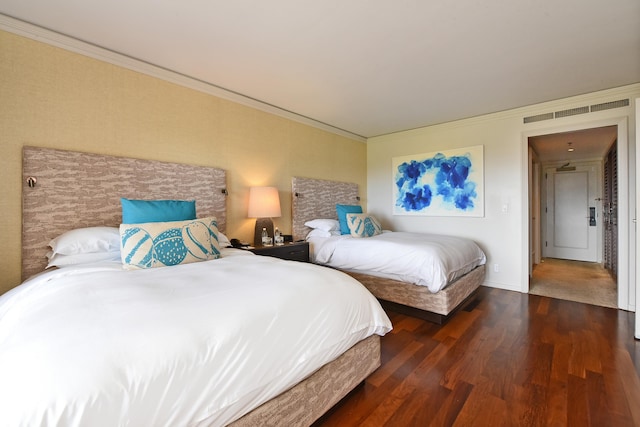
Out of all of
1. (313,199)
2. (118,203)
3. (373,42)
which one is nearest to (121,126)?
(118,203)

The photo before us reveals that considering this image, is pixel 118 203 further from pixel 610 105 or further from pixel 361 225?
pixel 610 105

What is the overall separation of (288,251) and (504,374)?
216 centimetres

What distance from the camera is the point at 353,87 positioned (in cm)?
305

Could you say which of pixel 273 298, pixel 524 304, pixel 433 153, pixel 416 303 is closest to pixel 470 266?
pixel 524 304

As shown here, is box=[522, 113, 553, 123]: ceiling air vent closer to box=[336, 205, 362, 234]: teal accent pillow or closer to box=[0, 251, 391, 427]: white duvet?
box=[336, 205, 362, 234]: teal accent pillow

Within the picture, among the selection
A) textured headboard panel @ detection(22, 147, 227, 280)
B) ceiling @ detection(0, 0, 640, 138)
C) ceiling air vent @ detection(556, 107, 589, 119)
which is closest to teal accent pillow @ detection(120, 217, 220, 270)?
textured headboard panel @ detection(22, 147, 227, 280)

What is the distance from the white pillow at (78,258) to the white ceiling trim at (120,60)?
63.0 inches

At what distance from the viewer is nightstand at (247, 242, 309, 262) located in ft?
9.61

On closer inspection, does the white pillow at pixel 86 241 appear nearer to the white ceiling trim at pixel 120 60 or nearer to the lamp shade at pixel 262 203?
the lamp shade at pixel 262 203

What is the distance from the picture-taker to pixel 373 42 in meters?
2.21

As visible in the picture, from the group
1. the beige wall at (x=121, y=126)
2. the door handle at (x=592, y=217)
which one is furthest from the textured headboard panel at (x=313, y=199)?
the door handle at (x=592, y=217)

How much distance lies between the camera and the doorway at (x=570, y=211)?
173 inches

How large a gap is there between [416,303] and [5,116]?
3.61 m

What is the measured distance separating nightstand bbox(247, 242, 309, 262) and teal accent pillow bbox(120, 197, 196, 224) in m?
0.83
